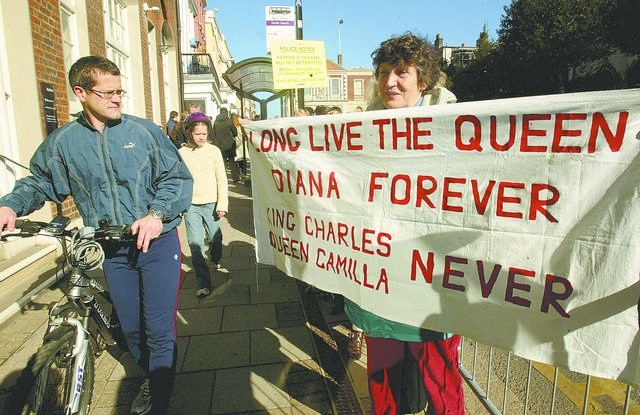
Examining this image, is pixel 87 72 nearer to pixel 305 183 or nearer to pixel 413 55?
pixel 305 183

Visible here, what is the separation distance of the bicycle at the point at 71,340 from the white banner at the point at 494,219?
1136mm

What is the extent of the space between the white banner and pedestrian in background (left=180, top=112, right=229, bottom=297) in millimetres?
2462

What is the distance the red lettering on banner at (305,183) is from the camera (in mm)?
2111

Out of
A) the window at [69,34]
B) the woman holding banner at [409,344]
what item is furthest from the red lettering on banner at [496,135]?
the window at [69,34]

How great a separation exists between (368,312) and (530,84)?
30.2 metres

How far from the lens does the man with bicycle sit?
2236 mm

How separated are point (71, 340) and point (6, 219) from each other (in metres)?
0.68

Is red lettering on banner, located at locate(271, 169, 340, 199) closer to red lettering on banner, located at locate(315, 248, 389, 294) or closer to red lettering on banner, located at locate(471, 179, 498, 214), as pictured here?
red lettering on banner, located at locate(315, 248, 389, 294)

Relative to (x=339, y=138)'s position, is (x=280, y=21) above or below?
above

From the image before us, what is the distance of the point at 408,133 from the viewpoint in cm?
180

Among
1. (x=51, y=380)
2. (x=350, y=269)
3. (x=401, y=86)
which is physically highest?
(x=401, y=86)

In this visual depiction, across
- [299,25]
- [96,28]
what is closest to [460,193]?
[299,25]

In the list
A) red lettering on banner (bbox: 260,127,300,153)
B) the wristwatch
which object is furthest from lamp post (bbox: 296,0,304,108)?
the wristwatch

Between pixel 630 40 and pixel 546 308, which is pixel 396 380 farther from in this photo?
pixel 630 40
